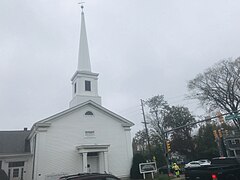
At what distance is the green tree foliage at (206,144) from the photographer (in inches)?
1602

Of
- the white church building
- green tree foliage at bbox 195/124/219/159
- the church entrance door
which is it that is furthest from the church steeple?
green tree foliage at bbox 195/124/219/159

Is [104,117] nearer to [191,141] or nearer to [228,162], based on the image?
[228,162]

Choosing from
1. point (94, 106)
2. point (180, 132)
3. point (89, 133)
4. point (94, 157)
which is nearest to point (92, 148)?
point (94, 157)

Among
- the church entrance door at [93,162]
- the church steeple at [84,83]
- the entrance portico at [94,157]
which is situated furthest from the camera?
the church steeple at [84,83]

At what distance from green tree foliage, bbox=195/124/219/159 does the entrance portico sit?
26.8m

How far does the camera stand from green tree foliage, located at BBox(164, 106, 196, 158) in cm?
4200

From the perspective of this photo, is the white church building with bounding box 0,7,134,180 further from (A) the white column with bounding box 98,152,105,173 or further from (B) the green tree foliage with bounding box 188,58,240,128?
(B) the green tree foliage with bounding box 188,58,240,128

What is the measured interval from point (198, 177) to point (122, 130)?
1514 centimetres

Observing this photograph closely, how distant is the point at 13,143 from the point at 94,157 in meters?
10.3

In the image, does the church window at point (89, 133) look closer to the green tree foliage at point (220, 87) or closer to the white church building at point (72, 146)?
the white church building at point (72, 146)

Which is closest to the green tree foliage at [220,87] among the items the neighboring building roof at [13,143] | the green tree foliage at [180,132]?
the green tree foliage at [180,132]

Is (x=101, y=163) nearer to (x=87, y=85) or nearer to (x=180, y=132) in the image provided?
(x=87, y=85)

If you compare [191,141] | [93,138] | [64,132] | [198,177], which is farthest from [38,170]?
[191,141]

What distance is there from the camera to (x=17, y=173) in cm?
2227
